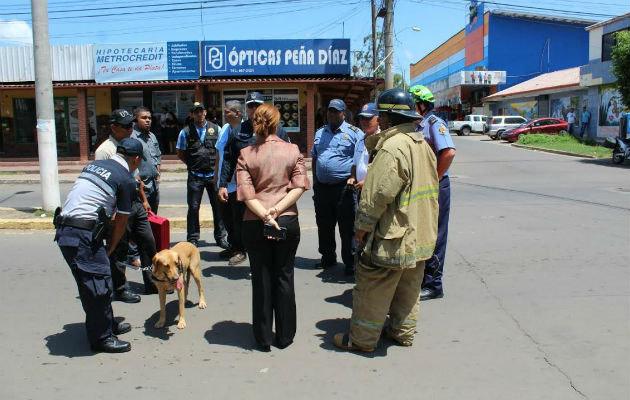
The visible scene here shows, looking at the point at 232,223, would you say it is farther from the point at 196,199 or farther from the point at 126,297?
the point at 126,297

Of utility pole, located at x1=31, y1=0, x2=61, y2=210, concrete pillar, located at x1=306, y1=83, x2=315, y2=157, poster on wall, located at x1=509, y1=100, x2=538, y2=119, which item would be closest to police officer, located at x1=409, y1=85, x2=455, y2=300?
utility pole, located at x1=31, y1=0, x2=61, y2=210

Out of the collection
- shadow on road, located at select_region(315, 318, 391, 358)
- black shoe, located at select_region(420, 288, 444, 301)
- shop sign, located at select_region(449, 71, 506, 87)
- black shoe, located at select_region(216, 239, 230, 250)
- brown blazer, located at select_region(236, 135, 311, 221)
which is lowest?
shadow on road, located at select_region(315, 318, 391, 358)

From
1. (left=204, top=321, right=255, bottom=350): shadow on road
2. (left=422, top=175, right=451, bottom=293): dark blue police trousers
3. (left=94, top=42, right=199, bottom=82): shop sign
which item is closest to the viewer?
(left=204, top=321, right=255, bottom=350): shadow on road

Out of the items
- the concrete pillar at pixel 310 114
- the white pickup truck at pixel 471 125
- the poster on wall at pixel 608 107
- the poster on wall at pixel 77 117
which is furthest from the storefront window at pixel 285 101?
the white pickup truck at pixel 471 125

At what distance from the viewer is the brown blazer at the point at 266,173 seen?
3854 mm

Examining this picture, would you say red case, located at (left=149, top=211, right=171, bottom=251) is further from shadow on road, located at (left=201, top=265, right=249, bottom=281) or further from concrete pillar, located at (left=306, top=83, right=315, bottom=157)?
concrete pillar, located at (left=306, top=83, right=315, bottom=157)

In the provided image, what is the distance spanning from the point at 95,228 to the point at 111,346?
2.89 feet

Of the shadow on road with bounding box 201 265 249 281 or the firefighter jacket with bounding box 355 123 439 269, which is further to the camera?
the shadow on road with bounding box 201 265 249 281

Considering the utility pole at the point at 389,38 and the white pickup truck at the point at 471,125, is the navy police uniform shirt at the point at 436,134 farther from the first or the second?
the white pickup truck at the point at 471,125

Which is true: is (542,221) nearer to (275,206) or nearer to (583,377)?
(583,377)

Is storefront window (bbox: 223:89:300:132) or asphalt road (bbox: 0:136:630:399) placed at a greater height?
storefront window (bbox: 223:89:300:132)

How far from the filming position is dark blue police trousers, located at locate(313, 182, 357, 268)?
584 cm

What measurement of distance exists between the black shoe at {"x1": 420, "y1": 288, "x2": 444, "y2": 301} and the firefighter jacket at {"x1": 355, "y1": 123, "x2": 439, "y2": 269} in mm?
1304

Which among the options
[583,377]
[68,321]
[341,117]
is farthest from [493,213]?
[68,321]
